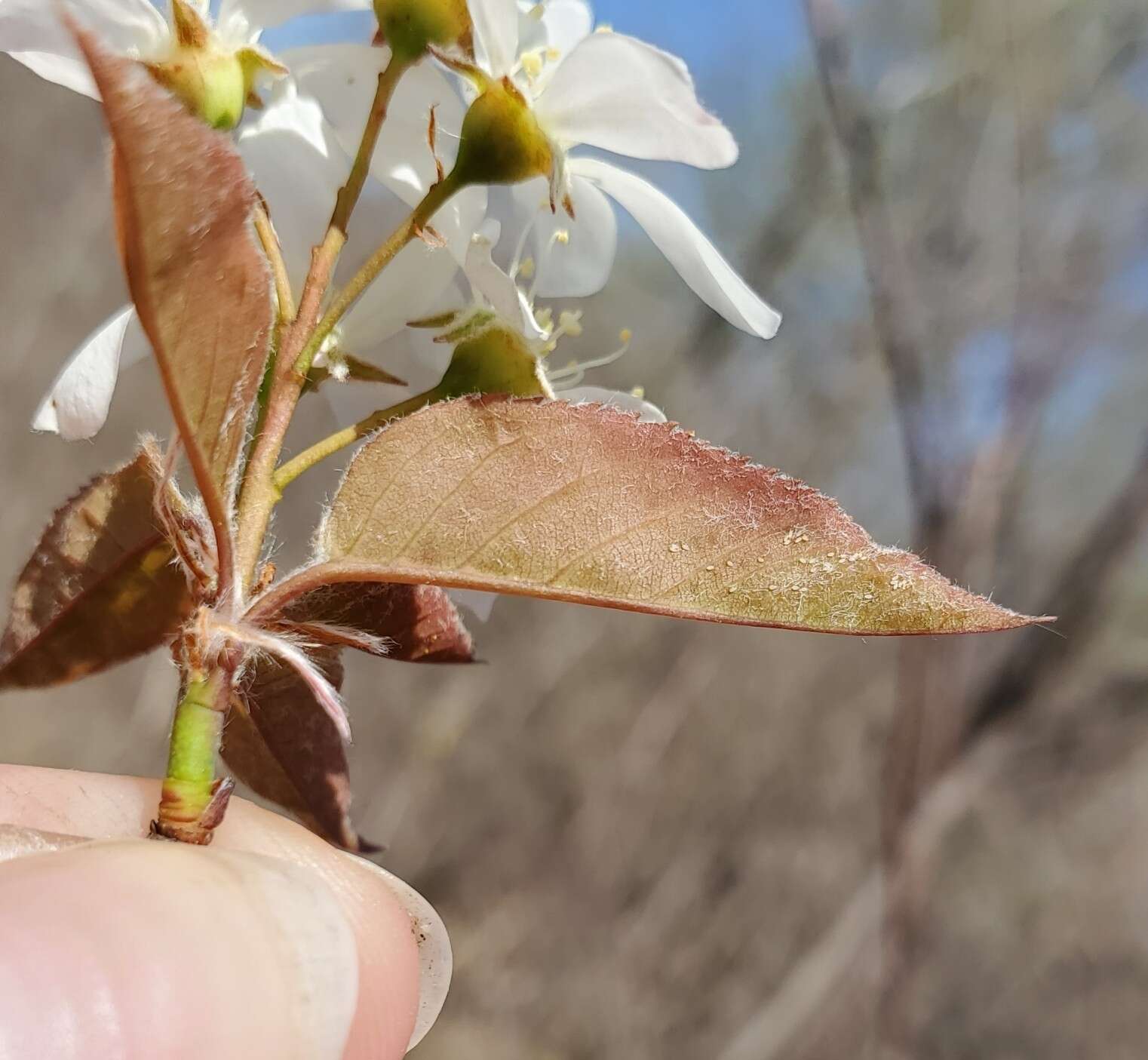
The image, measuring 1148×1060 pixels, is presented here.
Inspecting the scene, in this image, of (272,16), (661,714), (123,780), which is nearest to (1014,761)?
(661,714)

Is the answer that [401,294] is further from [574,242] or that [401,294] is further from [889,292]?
[889,292]

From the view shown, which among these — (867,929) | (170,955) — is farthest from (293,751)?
(867,929)

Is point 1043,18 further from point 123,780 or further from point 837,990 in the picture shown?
point 837,990

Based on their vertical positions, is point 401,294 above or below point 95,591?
above

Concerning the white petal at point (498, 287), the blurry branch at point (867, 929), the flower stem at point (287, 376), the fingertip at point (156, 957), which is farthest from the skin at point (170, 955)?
the blurry branch at point (867, 929)

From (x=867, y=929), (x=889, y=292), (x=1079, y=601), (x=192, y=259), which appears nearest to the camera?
(x=192, y=259)

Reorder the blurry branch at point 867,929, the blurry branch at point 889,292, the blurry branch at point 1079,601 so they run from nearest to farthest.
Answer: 1. the blurry branch at point 889,292
2. the blurry branch at point 1079,601
3. the blurry branch at point 867,929

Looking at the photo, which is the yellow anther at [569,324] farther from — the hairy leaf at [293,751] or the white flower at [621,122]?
the hairy leaf at [293,751]
